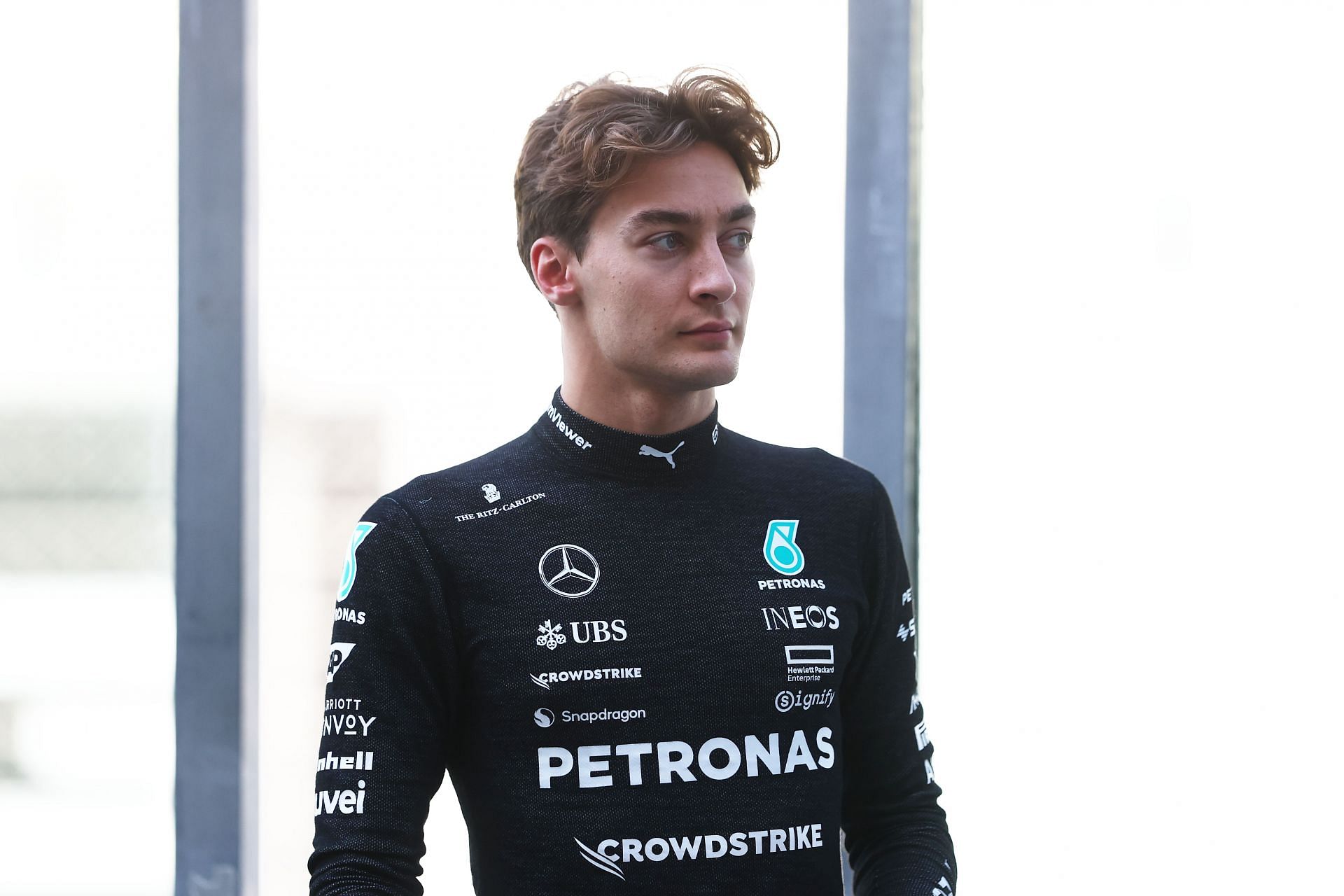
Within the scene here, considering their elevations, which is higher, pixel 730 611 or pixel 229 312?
pixel 229 312

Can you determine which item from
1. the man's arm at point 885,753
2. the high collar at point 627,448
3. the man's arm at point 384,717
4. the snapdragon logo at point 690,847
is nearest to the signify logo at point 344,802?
the man's arm at point 384,717

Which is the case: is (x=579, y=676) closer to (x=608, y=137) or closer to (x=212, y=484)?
(x=608, y=137)

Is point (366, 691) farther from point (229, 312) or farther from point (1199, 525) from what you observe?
point (1199, 525)

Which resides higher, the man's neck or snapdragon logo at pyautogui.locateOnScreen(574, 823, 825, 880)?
the man's neck

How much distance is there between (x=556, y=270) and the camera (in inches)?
45.6

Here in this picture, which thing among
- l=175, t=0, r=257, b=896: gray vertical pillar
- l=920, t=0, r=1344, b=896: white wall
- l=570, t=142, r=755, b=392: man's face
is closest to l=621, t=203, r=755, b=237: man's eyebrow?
l=570, t=142, r=755, b=392: man's face

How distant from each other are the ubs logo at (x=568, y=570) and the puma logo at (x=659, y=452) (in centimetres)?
13

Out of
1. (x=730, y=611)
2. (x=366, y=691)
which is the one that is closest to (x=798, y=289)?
(x=730, y=611)

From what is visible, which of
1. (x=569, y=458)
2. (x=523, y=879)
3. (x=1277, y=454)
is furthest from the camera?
(x=1277, y=454)

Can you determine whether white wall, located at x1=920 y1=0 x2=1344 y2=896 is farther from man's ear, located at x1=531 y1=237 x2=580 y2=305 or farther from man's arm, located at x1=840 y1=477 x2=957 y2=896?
man's ear, located at x1=531 y1=237 x2=580 y2=305

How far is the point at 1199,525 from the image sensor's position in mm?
1612

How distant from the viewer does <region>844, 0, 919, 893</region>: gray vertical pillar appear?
1648mm

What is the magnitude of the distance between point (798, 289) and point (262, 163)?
872 millimetres

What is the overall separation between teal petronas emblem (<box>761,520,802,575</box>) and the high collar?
10 cm
